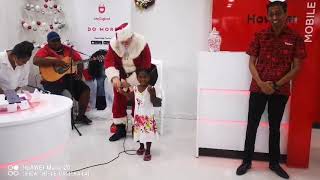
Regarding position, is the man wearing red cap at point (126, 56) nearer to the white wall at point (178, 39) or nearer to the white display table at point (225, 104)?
the white display table at point (225, 104)

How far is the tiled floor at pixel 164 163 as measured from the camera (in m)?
2.99

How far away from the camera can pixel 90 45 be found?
4594 millimetres

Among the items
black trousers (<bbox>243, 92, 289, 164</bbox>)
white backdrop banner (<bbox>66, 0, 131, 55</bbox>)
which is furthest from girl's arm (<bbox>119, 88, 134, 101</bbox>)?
black trousers (<bbox>243, 92, 289, 164</bbox>)

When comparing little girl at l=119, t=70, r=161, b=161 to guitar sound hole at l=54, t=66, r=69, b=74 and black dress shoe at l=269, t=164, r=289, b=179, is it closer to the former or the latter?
black dress shoe at l=269, t=164, r=289, b=179

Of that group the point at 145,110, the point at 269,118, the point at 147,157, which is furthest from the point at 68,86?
the point at 269,118

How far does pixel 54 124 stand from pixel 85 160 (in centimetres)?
131

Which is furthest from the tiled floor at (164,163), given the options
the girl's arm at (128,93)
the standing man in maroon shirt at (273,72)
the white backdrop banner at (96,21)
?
the white backdrop banner at (96,21)

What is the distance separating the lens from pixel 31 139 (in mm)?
1957

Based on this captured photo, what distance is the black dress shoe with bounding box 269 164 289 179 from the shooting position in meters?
2.99

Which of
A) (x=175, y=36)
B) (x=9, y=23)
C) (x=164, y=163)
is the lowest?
(x=164, y=163)

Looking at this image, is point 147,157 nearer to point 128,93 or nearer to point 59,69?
point 128,93

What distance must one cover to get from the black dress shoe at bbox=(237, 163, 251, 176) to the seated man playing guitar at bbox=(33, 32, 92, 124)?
7.66 feet

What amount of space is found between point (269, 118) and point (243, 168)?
52cm

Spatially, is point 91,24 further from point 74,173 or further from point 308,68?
point 308,68
